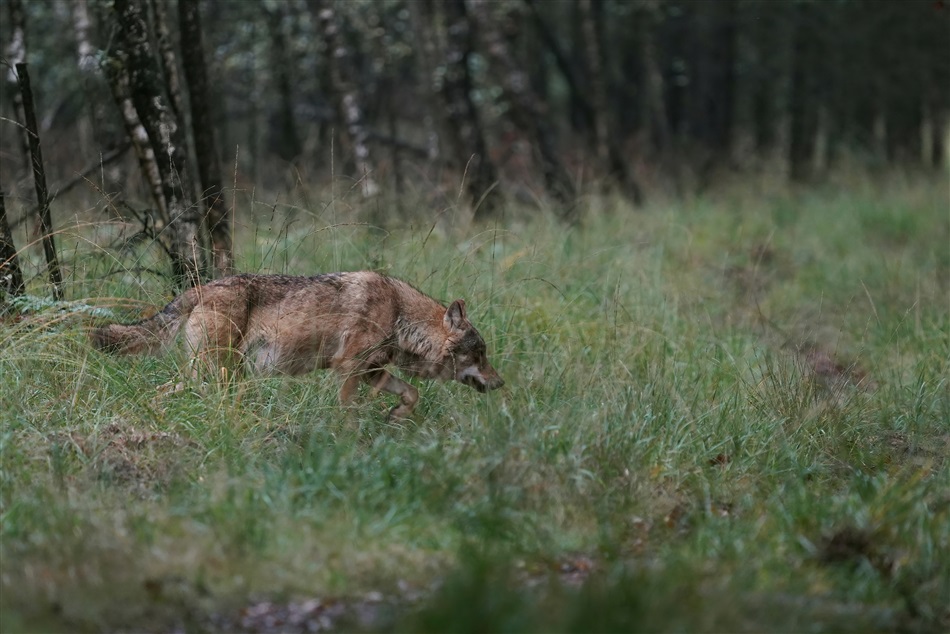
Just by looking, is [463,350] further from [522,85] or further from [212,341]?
[522,85]

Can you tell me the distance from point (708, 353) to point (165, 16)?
5359 millimetres

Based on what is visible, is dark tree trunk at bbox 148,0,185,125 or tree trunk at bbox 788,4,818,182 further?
tree trunk at bbox 788,4,818,182

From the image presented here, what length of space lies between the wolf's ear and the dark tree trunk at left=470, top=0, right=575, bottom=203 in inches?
325

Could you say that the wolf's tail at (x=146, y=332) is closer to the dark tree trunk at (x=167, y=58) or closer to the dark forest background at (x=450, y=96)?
the dark forest background at (x=450, y=96)

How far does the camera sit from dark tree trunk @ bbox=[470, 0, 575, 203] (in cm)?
1584

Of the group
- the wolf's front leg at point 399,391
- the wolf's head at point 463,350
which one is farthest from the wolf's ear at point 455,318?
the wolf's front leg at point 399,391

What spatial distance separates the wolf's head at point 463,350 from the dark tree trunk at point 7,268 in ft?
9.56

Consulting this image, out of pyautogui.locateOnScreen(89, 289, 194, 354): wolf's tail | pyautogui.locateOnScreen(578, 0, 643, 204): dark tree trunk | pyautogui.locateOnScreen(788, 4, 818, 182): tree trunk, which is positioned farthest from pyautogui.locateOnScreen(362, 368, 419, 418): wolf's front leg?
pyautogui.locateOnScreen(788, 4, 818, 182): tree trunk

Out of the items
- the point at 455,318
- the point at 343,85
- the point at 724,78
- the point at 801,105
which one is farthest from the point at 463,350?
the point at 801,105

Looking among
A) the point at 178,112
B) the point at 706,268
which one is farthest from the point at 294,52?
the point at 178,112

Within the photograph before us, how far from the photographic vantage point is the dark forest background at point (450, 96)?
31.8 feet

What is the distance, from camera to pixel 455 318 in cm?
754

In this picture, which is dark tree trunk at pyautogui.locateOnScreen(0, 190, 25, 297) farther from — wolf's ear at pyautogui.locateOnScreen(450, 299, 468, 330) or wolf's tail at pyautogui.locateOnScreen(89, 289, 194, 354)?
wolf's ear at pyautogui.locateOnScreen(450, 299, 468, 330)

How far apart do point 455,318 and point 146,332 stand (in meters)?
1.99
